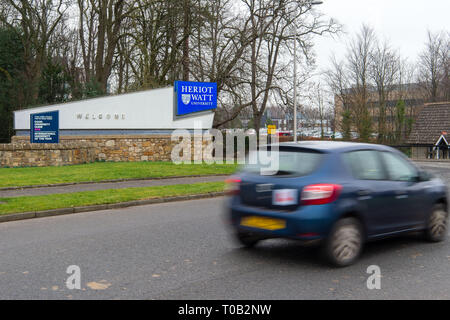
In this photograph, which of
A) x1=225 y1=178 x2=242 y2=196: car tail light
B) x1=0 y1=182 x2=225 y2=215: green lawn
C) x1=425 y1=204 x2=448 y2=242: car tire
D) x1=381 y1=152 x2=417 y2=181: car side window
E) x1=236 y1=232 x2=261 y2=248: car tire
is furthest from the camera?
x1=0 y1=182 x2=225 y2=215: green lawn

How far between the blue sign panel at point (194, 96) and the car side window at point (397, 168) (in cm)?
1836

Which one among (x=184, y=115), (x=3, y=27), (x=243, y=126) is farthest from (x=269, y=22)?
(x=3, y=27)

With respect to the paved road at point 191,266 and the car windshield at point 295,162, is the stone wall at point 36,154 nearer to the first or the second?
the paved road at point 191,266

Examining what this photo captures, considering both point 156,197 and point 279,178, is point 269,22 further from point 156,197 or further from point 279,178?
point 279,178

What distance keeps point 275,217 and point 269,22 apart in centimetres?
2600

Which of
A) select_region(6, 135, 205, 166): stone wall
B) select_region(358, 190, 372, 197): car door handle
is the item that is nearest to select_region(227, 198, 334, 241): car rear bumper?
select_region(358, 190, 372, 197): car door handle

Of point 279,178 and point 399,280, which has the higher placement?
point 279,178

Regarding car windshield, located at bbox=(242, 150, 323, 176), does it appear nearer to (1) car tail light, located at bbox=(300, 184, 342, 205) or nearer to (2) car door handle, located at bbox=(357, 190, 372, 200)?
(1) car tail light, located at bbox=(300, 184, 342, 205)

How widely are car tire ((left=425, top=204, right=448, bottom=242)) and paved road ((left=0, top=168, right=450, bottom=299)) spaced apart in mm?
158

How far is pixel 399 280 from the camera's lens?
5.28 meters

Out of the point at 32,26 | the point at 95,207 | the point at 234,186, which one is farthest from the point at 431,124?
the point at 234,186

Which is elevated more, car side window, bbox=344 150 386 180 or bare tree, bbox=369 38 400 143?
bare tree, bbox=369 38 400 143

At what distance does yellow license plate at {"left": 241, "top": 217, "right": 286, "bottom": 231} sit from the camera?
5801mm

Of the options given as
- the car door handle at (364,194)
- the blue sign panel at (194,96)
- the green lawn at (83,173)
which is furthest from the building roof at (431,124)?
the car door handle at (364,194)
